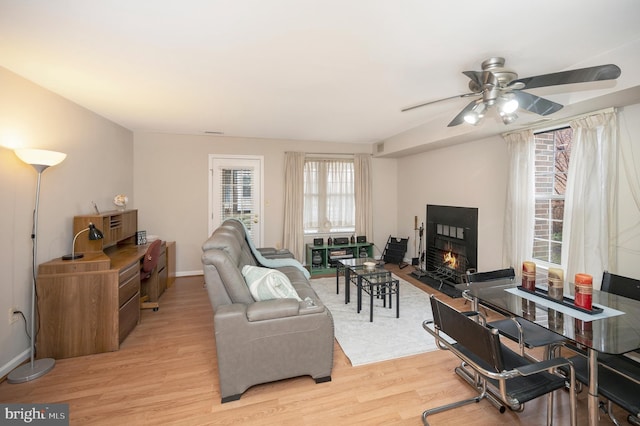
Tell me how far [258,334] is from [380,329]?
1.50 metres

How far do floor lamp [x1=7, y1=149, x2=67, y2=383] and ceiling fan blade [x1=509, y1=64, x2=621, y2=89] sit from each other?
361cm

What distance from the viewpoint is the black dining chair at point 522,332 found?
1865 mm

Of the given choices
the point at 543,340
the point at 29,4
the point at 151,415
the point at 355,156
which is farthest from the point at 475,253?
the point at 29,4

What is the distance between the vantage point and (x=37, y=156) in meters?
2.25

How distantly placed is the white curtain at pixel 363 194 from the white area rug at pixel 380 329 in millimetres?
1880

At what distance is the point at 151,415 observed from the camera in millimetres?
1843

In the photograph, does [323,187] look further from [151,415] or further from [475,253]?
[151,415]

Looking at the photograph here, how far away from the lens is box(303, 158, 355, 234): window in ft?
17.9

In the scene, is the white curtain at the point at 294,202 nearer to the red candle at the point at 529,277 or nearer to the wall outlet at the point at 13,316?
the wall outlet at the point at 13,316

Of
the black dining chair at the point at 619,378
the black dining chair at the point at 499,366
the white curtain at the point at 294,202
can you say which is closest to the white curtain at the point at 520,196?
the black dining chair at the point at 619,378

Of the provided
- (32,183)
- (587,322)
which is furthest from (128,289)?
(587,322)

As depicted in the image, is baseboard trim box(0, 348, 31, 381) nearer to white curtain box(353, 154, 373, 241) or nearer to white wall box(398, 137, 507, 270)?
white curtain box(353, 154, 373, 241)

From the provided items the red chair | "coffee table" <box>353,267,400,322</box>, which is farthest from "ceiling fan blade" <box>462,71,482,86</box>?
the red chair

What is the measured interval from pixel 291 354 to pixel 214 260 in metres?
0.91
